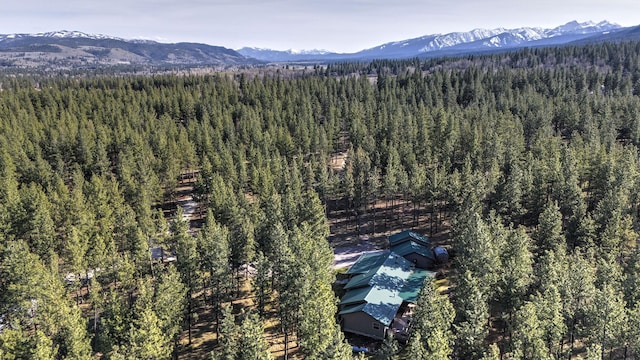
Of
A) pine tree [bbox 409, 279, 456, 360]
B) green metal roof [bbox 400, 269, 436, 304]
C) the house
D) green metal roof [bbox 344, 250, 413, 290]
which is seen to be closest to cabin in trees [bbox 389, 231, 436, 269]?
green metal roof [bbox 344, 250, 413, 290]

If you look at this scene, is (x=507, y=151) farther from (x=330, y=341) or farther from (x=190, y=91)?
(x=190, y=91)

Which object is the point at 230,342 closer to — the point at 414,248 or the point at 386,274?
→ the point at 386,274

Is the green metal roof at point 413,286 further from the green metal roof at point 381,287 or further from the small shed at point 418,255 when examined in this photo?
the small shed at point 418,255

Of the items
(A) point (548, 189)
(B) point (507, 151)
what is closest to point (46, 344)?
(A) point (548, 189)

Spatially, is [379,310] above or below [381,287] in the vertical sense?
below

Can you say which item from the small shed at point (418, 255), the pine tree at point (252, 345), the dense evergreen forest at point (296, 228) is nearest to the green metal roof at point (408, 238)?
the small shed at point (418, 255)

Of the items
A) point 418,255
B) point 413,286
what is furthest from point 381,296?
point 418,255

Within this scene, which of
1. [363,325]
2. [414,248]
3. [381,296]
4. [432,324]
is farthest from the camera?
[414,248]
